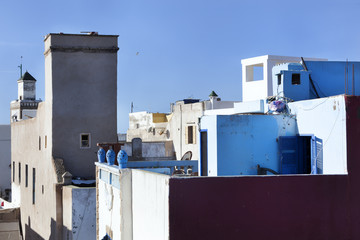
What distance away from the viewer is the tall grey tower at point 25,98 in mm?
41281

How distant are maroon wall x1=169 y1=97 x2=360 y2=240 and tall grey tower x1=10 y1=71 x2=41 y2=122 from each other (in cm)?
3440

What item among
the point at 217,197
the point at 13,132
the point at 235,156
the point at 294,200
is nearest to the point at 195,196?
the point at 217,197

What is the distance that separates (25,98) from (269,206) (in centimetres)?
3602

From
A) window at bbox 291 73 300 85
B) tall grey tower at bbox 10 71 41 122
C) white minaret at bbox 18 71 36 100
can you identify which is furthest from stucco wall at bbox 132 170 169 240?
white minaret at bbox 18 71 36 100

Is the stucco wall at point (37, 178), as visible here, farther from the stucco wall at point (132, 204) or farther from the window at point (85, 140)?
the stucco wall at point (132, 204)

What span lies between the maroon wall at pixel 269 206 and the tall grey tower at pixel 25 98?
34.4m

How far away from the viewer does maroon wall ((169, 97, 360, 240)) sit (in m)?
8.39

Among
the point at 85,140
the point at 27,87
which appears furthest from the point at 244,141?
the point at 27,87

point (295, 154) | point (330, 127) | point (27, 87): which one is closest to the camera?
point (330, 127)

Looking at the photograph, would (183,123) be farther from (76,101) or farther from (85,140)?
(76,101)

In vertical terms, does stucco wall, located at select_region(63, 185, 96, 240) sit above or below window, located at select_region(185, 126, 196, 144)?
below

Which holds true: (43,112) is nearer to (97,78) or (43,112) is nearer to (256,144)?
(97,78)

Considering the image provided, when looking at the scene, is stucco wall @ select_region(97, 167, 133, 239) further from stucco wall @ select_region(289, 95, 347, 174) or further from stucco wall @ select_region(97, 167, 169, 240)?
stucco wall @ select_region(289, 95, 347, 174)

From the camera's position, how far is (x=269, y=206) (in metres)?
8.63
